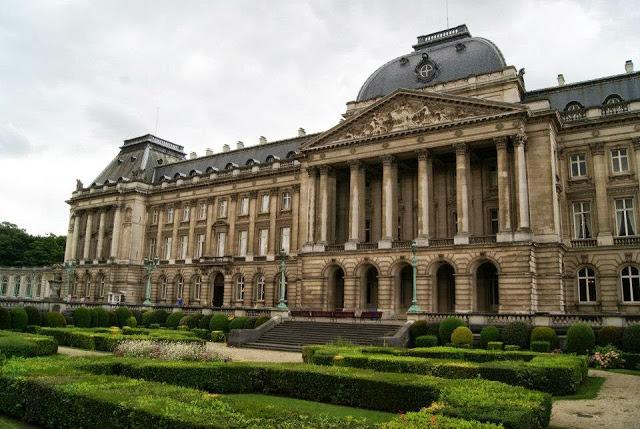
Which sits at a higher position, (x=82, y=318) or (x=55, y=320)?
(x=82, y=318)

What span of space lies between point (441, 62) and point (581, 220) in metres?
18.8

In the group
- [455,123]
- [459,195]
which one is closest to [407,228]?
[459,195]

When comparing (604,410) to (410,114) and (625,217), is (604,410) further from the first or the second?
(410,114)

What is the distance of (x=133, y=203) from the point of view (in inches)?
2687

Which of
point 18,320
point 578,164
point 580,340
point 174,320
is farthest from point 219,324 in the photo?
point 578,164

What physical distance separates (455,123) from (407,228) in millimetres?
10293

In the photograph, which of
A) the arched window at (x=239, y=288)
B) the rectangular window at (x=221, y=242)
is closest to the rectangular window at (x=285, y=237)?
the arched window at (x=239, y=288)

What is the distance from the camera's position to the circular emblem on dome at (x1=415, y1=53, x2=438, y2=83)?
1941 inches

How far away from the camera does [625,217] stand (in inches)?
1598

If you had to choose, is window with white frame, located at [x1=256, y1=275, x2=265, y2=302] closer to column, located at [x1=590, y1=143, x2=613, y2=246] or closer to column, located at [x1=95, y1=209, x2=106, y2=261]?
column, located at [x1=95, y1=209, x2=106, y2=261]

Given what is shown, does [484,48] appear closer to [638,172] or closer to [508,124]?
[508,124]

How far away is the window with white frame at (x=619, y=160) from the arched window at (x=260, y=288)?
114ft

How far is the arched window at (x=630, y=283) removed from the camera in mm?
38656

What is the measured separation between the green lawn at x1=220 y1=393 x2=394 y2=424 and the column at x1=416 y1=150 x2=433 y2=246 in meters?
28.0
